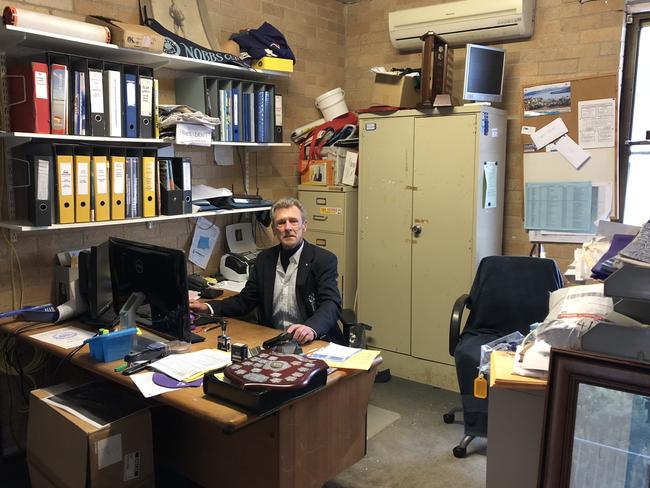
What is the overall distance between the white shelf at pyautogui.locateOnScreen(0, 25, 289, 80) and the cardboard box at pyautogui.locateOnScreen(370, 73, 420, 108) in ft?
2.65

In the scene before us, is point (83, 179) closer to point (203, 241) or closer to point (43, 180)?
point (43, 180)

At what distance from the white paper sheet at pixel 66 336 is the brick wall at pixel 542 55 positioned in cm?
271

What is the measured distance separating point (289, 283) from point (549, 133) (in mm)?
1996

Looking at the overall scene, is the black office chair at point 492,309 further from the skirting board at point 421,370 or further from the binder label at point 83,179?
the binder label at point 83,179

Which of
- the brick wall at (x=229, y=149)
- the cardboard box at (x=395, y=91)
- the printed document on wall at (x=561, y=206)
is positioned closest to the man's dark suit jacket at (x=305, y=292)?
the brick wall at (x=229, y=149)

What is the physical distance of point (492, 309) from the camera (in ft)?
→ 10.2

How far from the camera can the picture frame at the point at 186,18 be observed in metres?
3.20

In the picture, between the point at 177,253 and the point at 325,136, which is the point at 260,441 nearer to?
the point at 177,253

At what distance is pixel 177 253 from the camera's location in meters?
2.05

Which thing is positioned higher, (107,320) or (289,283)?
(289,283)

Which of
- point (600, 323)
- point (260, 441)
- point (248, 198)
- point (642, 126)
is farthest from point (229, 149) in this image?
point (600, 323)

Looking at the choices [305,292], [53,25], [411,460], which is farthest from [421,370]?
[53,25]

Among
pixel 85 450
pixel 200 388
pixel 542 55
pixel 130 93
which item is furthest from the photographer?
pixel 542 55

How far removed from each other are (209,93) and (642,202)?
2.70 metres
